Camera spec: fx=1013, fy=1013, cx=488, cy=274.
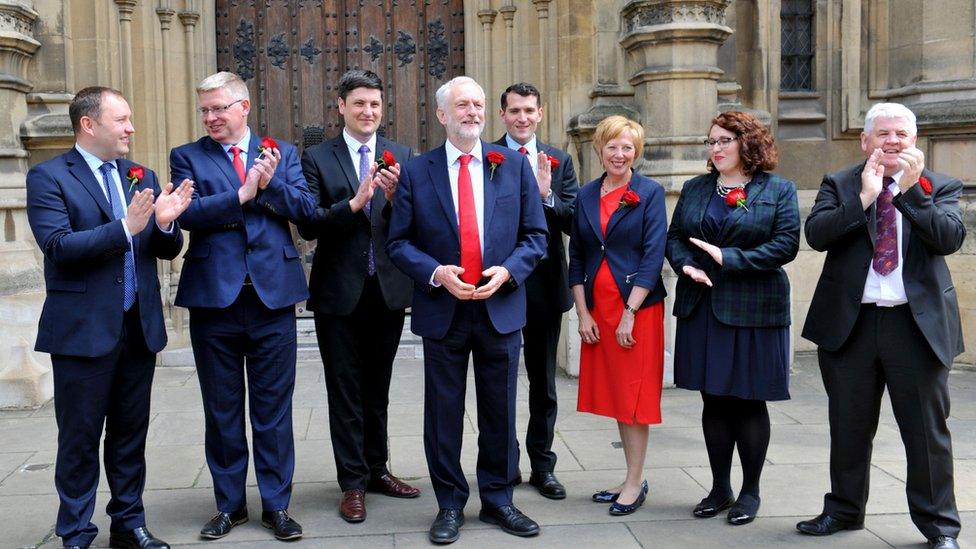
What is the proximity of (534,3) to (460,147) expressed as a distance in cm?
446

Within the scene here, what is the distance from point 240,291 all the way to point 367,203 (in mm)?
724

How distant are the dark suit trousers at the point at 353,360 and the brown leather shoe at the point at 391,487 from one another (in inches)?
5.3

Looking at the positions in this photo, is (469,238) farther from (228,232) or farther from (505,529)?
(505,529)

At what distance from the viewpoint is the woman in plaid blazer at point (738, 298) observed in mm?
4391

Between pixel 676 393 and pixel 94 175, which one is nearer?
pixel 94 175

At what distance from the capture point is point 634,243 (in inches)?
183

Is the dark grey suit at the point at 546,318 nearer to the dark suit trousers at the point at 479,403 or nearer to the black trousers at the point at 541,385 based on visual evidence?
the black trousers at the point at 541,385

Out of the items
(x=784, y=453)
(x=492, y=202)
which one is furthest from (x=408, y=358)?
(x=492, y=202)

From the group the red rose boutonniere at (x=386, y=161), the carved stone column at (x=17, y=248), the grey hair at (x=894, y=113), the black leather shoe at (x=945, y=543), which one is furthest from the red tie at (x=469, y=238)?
the carved stone column at (x=17, y=248)

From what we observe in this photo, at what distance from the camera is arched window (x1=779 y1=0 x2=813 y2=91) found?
882cm

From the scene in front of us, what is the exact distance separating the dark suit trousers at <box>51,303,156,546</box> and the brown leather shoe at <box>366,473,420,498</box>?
44.9 inches

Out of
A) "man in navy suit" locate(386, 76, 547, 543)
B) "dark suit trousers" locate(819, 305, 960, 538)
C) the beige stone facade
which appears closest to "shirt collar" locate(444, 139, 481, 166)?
"man in navy suit" locate(386, 76, 547, 543)

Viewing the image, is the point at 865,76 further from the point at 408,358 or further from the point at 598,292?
the point at 598,292

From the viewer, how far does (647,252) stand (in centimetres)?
460
